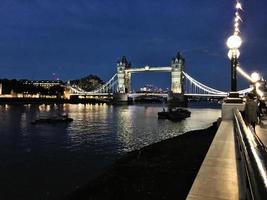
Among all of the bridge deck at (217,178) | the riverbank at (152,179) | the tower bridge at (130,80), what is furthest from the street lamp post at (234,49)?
the tower bridge at (130,80)

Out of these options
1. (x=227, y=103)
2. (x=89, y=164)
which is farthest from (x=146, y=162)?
(x=89, y=164)

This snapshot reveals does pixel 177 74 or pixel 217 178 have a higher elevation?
pixel 177 74

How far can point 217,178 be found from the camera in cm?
569

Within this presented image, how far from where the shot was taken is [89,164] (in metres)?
22.4

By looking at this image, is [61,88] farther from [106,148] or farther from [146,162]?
[146,162]

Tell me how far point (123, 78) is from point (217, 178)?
184 metres

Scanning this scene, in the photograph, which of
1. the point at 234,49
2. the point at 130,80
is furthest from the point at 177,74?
the point at 234,49

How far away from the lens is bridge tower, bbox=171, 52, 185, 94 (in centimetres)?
16712

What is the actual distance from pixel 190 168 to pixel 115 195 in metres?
2.64

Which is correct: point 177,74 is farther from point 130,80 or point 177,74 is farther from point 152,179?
point 152,179

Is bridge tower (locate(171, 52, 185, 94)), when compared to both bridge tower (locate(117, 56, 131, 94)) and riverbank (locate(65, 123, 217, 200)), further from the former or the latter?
riverbank (locate(65, 123, 217, 200))

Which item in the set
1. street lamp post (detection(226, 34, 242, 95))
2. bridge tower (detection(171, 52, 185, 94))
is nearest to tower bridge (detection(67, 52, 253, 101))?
bridge tower (detection(171, 52, 185, 94))

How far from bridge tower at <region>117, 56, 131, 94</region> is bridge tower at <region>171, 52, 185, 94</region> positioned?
22.1 metres

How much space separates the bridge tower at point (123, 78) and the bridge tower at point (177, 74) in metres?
22.1
